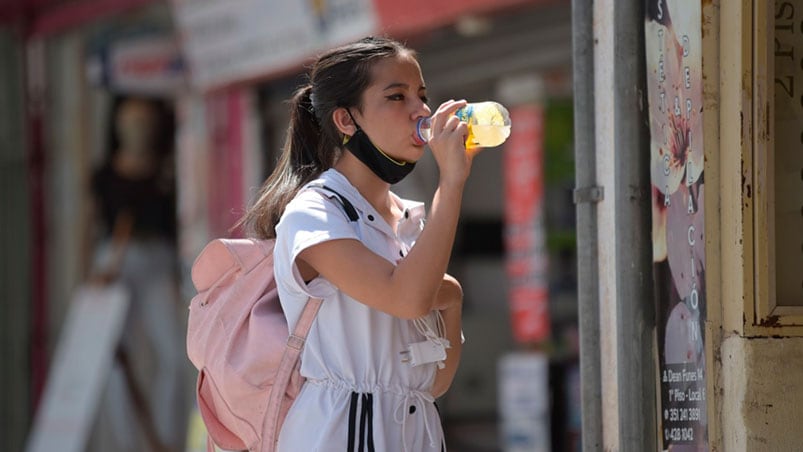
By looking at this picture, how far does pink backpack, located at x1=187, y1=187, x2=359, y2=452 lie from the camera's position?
2.87 metres

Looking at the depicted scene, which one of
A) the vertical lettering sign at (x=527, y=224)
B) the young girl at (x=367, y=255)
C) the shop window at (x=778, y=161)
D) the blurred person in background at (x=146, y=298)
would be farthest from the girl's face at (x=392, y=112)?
the blurred person in background at (x=146, y=298)

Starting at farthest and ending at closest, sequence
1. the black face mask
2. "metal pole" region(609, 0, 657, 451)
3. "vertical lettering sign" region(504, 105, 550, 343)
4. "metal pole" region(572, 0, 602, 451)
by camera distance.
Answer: "vertical lettering sign" region(504, 105, 550, 343) < "metal pole" region(572, 0, 602, 451) < "metal pole" region(609, 0, 657, 451) < the black face mask

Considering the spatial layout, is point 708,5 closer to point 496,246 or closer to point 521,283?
point 521,283

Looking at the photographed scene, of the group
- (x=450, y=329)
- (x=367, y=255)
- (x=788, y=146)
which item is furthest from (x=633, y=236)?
(x=367, y=255)

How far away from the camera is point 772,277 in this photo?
116 inches

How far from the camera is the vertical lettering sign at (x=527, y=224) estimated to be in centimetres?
743

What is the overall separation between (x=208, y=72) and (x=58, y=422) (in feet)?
9.24

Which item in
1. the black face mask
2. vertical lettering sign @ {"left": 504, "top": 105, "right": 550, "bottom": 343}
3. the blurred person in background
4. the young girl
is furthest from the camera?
the blurred person in background

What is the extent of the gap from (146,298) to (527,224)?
360 cm

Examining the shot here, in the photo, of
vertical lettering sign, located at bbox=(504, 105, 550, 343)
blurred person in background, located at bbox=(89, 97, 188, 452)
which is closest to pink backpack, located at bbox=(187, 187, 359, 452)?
vertical lettering sign, located at bbox=(504, 105, 550, 343)

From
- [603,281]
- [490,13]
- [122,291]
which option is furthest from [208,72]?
[603,281]

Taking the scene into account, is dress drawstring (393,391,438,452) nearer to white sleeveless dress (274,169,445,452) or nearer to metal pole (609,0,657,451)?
white sleeveless dress (274,169,445,452)

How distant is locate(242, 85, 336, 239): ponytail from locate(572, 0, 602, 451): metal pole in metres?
0.71

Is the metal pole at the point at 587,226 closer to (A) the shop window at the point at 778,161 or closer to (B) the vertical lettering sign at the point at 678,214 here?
(B) the vertical lettering sign at the point at 678,214
